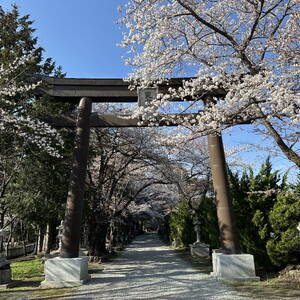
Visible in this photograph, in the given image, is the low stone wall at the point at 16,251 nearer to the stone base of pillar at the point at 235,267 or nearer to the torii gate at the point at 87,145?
the torii gate at the point at 87,145

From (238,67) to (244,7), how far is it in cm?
145

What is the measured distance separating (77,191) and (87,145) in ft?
5.62

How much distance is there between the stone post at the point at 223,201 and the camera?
8.19 metres

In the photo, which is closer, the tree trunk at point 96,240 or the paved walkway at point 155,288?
the paved walkway at point 155,288

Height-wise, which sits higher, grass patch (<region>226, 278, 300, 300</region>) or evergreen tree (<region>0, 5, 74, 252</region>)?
evergreen tree (<region>0, 5, 74, 252</region>)

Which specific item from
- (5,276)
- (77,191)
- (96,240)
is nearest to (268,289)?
(77,191)

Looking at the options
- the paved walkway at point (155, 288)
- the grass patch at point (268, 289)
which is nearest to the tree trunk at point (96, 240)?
the paved walkway at point (155, 288)

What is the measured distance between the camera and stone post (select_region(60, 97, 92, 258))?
26.9ft

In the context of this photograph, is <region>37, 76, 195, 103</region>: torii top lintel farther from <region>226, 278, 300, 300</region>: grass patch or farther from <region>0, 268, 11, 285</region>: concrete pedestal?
<region>226, 278, 300, 300</region>: grass patch

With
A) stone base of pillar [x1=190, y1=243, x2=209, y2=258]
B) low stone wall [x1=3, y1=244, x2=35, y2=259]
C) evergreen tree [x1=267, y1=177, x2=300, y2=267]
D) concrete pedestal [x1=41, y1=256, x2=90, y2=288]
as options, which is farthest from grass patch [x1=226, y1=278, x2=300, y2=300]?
low stone wall [x1=3, y1=244, x2=35, y2=259]

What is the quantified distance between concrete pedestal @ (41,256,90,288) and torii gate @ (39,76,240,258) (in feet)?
1.11

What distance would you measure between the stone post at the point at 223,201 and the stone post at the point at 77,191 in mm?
4616

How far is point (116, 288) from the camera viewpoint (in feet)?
23.4

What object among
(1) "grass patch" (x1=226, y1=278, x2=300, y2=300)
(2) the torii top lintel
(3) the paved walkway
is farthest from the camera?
(2) the torii top lintel
